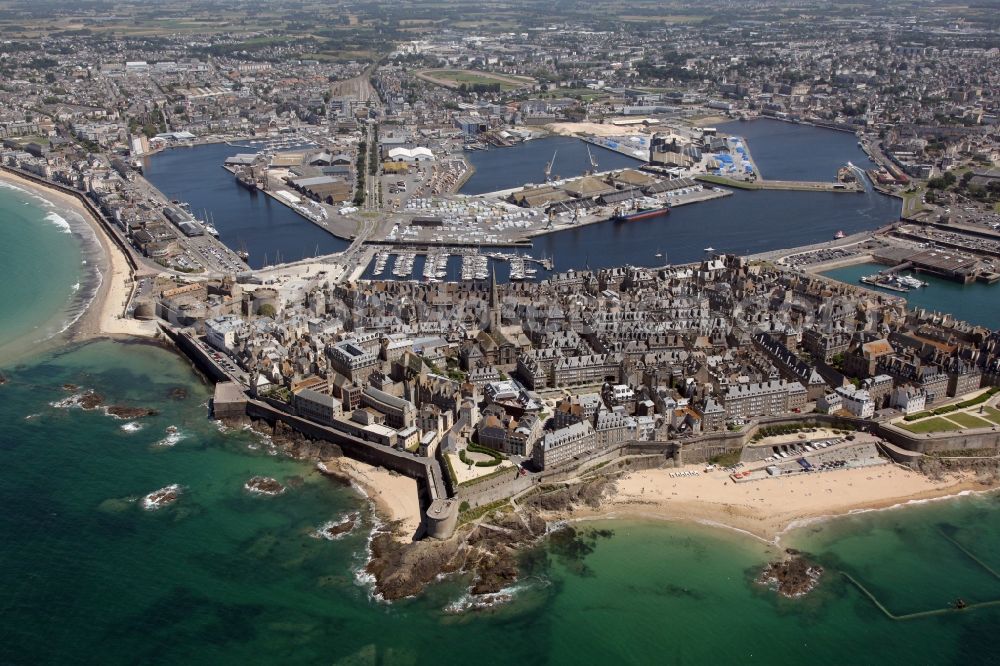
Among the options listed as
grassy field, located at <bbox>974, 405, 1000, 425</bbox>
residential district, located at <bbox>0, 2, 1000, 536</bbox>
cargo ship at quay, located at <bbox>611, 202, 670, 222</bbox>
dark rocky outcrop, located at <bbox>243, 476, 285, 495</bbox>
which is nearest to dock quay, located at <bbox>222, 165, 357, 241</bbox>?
residential district, located at <bbox>0, 2, 1000, 536</bbox>

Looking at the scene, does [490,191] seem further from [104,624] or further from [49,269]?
[104,624]

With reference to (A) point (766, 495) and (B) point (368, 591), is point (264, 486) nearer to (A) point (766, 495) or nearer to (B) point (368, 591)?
(B) point (368, 591)

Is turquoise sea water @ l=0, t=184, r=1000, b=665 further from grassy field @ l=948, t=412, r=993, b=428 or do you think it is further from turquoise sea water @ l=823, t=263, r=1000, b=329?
turquoise sea water @ l=823, t=263, r=1000, b=329

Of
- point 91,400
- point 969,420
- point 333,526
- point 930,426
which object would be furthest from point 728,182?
point 333,526

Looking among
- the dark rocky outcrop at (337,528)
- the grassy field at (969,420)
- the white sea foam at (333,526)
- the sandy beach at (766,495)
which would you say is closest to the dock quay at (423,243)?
the sandy beach at (766,495)

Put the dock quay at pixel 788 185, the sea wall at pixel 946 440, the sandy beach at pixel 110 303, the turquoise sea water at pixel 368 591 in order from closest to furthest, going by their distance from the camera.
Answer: the turquoise sea water at pixel 368 591, the sea wall at pixel 946 440, the sandy beach at pixel 110 303, the dock quay at pixel 788 185

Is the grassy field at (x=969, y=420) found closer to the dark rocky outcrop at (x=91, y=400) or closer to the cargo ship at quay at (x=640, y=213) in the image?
the dark rocky outcrop at (x=91, y=400)
